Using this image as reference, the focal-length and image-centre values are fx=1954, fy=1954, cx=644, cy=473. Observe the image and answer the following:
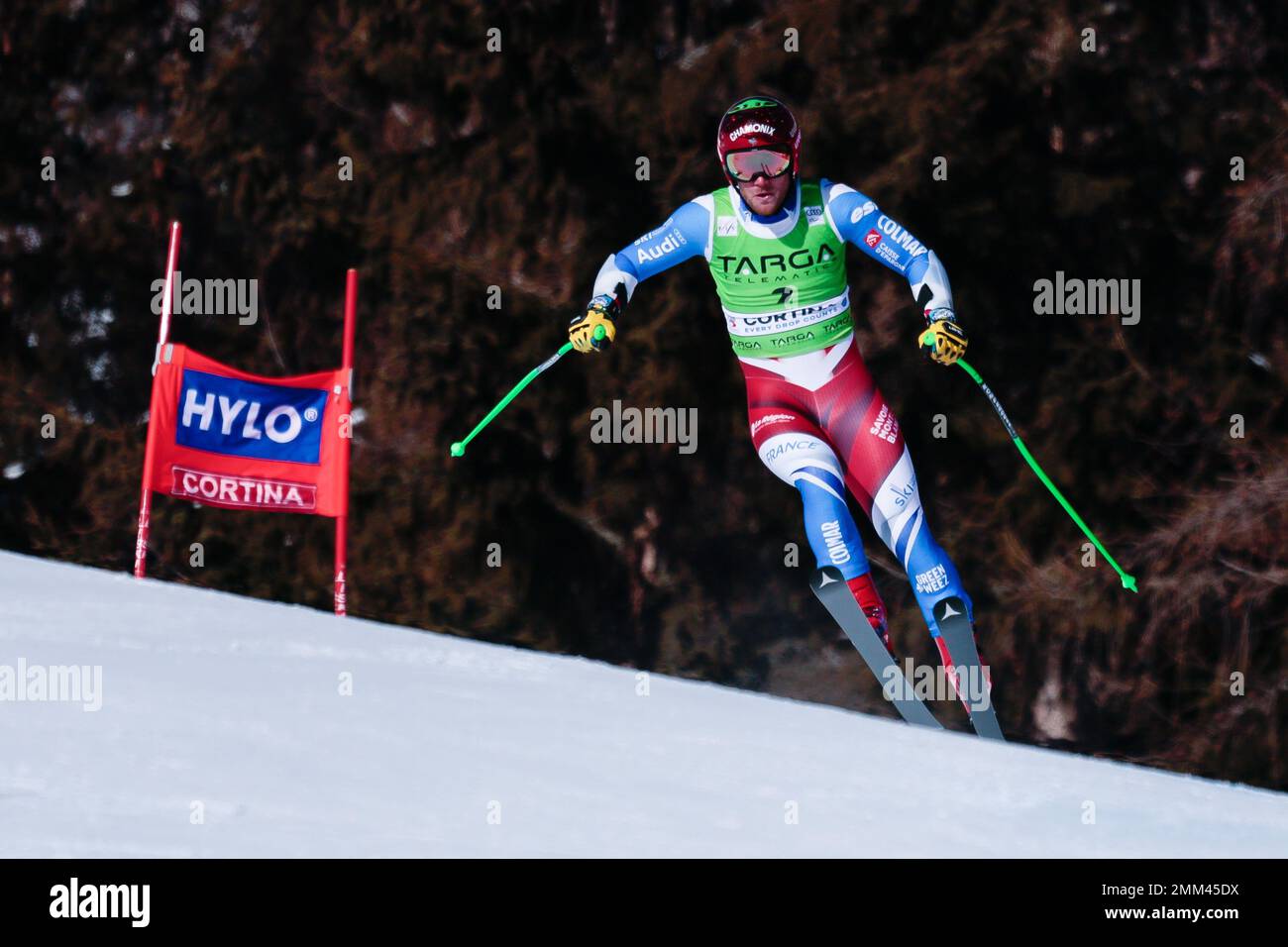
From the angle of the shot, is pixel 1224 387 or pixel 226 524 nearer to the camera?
pixel 1224 387

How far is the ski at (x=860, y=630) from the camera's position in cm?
540

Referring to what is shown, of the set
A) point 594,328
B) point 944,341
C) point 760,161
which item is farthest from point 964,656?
point 760,161

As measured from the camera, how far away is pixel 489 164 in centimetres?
1343

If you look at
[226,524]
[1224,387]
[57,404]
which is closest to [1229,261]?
[1224,387]

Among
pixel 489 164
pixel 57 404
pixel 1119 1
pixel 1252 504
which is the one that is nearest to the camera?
pixel 1252 504

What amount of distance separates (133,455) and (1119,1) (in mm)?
7484

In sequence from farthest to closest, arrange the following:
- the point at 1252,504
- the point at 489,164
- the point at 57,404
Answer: the point at 57,404, the point at 489,164, the point at 1252,504

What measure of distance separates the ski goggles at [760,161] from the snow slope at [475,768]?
142 centimetres

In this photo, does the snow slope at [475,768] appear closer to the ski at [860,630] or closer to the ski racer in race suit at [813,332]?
the ski at [860,630]

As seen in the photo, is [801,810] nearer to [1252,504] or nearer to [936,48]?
[1252,504]

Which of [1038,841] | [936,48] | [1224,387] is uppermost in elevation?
[936,48]

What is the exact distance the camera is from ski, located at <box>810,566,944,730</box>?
5398 mm

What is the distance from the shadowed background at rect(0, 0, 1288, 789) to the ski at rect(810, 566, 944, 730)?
660cm

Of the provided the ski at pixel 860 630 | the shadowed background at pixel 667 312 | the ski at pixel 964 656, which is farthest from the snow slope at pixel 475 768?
the shadowed background at pixel 667 312
